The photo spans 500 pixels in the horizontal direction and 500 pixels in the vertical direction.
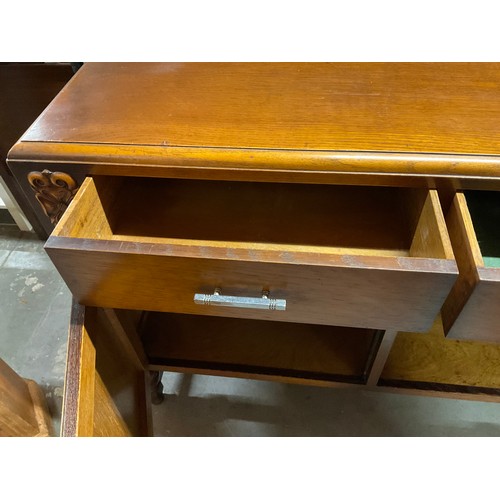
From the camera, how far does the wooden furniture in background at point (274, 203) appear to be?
A: 0.43m

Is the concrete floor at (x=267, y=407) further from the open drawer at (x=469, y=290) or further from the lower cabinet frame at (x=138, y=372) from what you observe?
the open drawer at (x=469, y=290)

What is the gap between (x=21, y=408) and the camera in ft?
2.55

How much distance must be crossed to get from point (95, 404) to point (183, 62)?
1.55ft

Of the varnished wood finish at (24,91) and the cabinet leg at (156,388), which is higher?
the varnished wood finish at (24,91)

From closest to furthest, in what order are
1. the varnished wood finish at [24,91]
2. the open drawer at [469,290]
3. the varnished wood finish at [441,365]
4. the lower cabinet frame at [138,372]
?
the open drawer at [469,290]
the lower cabinet frame at [138,372]
the varnished wood finish at [441,365]
the varnished wood finish at [24,91]

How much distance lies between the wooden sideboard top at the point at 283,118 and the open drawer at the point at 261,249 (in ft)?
0.20

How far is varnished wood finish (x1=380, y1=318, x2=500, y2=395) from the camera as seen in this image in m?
0.67

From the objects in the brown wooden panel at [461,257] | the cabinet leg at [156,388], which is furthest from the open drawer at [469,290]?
the cabinet leg at [156,388]

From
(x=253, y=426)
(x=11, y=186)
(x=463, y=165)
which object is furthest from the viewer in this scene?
(x=11, y=186)

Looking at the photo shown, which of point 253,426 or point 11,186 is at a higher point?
point 11,186

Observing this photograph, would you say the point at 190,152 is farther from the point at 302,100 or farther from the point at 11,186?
the point at 11,186

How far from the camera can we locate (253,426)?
86cm

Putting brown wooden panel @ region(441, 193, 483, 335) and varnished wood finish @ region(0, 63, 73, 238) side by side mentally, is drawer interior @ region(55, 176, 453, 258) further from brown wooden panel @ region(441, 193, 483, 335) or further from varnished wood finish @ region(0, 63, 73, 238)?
varnished wood finish @ region(0, 63, 73, 238)
